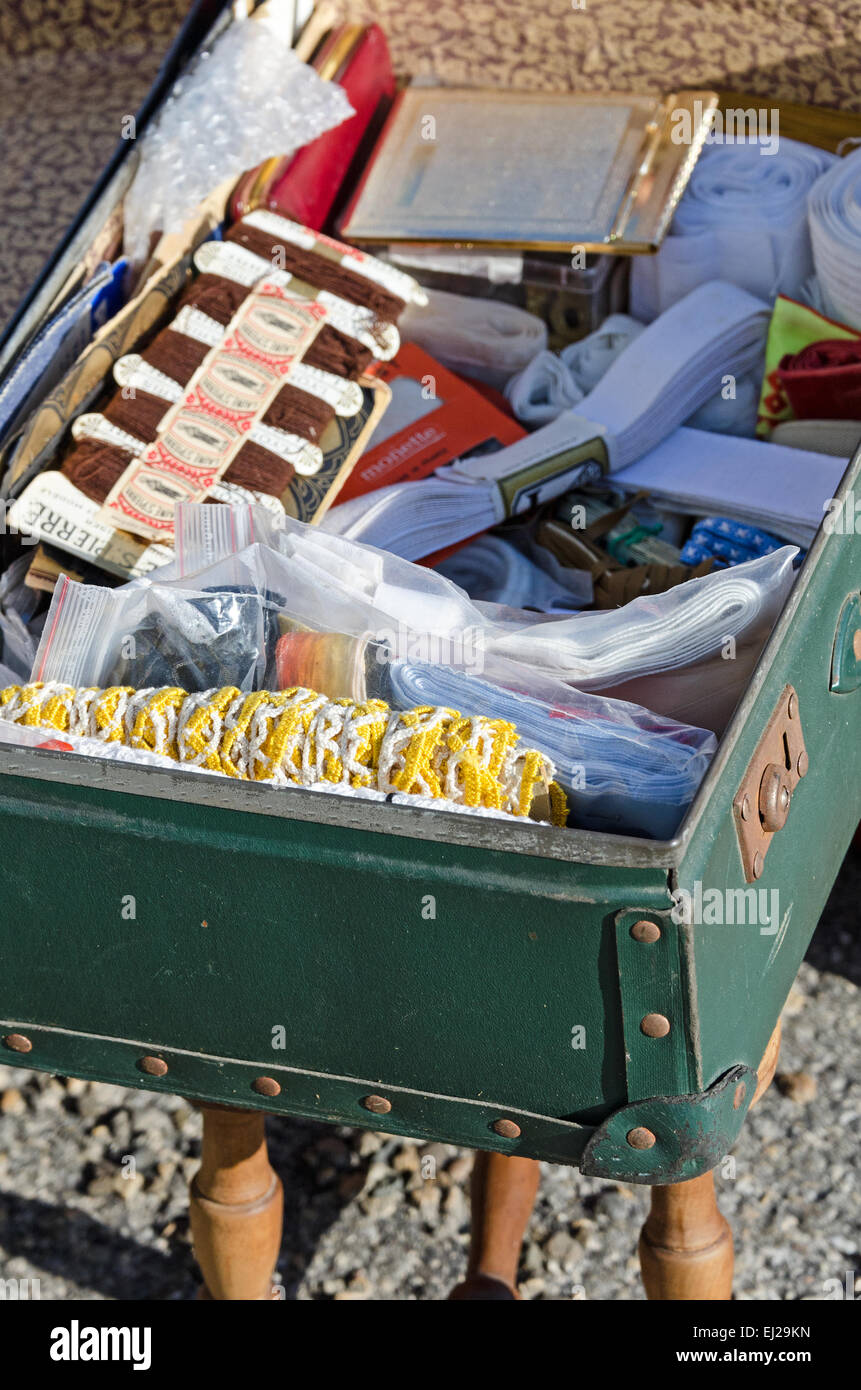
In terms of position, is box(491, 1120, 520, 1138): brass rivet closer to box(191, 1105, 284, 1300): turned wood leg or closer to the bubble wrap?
box(191, 1105, 284, 1300): turned wood leg

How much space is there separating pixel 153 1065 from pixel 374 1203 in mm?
760

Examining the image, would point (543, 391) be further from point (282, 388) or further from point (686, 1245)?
point (686, 1245)

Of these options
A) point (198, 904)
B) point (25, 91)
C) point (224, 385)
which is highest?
point (25, 91)

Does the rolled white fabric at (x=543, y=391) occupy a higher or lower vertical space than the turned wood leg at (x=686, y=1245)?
higher

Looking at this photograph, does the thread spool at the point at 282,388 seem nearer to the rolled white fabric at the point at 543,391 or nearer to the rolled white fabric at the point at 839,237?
the rolled white fabric at the point at 543,391

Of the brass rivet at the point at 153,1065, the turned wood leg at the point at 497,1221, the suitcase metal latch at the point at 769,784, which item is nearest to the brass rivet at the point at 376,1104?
the brass rivet at the point at 153,1065

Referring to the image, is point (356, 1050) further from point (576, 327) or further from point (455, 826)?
point (576, 327)

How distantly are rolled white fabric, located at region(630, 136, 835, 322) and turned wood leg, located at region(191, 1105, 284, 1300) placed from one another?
4.13ft

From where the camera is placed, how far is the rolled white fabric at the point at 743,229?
2049 millimetres

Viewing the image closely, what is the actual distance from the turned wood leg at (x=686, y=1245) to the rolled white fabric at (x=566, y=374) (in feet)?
2.97

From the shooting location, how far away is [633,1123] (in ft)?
3.50

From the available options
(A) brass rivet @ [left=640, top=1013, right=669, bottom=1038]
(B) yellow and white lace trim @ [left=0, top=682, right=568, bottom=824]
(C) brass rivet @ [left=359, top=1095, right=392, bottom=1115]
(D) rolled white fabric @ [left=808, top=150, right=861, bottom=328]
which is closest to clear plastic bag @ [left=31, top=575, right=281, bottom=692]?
(B) yellow and white lace trim @ [left=0, top=682, right=568, bottom=824]
